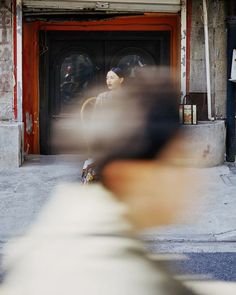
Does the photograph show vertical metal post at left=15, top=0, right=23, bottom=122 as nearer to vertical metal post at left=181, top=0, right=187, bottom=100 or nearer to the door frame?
the door frame

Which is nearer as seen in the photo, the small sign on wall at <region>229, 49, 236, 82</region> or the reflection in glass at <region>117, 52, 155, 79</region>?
the small sign on wall at <region>229, 49, 236, 82</region>

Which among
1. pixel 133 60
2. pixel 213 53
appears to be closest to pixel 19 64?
pixel 133 60

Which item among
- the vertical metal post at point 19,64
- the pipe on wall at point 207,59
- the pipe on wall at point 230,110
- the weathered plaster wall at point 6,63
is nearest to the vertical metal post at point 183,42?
the pipe on wall at point 207,59

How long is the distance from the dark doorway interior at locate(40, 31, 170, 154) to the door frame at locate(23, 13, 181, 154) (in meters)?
0.09

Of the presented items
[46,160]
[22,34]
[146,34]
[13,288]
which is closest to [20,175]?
[46,160]

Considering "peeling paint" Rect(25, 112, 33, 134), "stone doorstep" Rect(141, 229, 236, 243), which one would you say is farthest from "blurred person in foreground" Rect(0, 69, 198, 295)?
"peeling paint" Rect(25, 112, 33, 134)

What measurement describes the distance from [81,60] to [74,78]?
1.24 feet

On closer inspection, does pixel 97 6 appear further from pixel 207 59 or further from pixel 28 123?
pixel 28 123

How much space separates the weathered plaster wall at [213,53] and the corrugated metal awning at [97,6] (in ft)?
1.71

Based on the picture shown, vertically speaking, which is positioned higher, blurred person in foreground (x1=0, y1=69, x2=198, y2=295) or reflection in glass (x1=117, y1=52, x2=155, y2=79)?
reflection in glass (x1=117, y1=52, x2=155, y2=79)

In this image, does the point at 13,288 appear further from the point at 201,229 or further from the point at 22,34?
the point at 22,34

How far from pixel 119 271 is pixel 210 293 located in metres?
1.74

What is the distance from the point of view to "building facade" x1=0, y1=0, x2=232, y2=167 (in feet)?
38.2

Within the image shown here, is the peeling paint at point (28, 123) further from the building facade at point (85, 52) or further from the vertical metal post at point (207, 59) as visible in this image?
the vertical metal post at point (207, 59)
